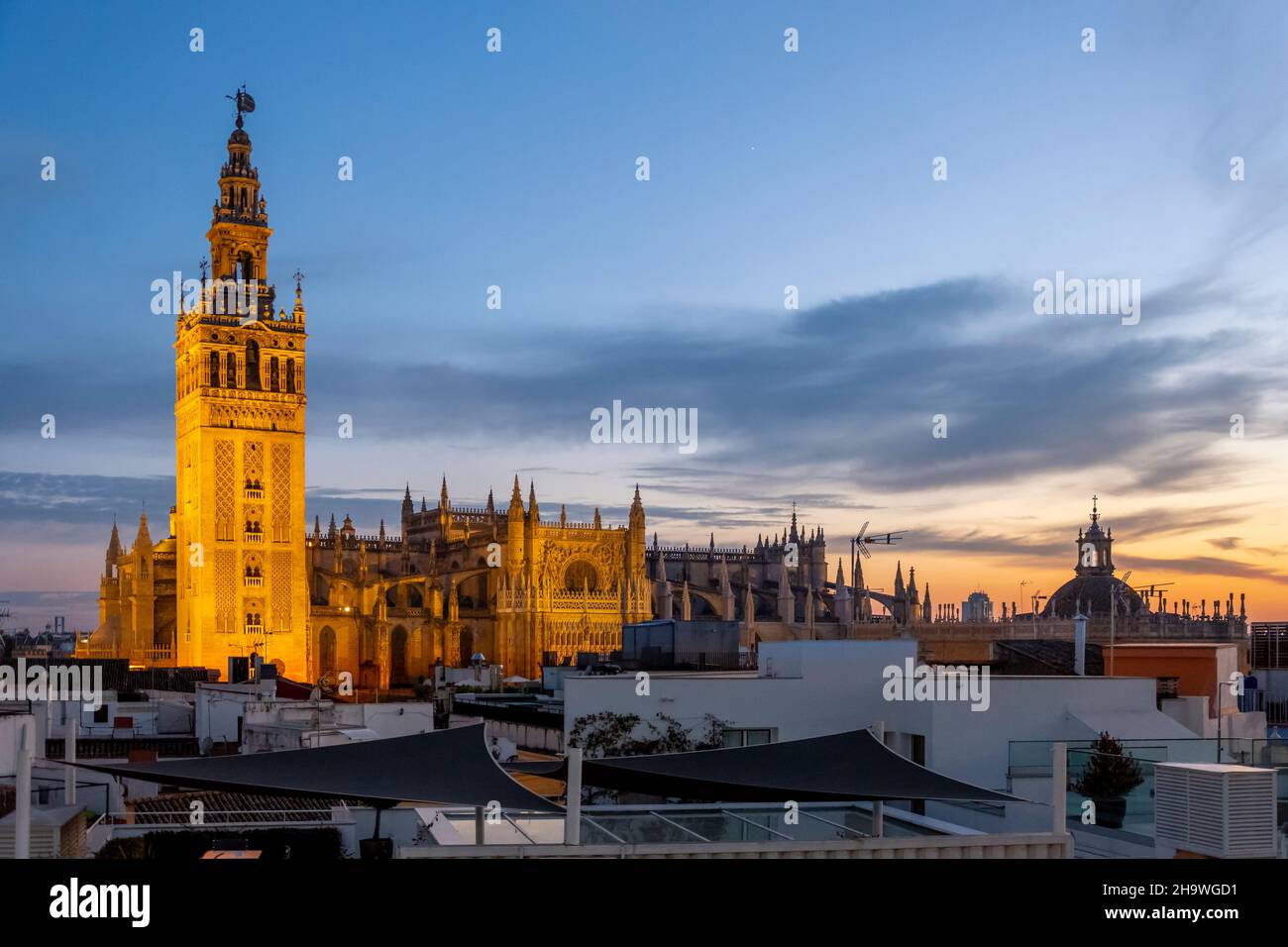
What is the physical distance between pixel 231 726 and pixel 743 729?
53.5 ft

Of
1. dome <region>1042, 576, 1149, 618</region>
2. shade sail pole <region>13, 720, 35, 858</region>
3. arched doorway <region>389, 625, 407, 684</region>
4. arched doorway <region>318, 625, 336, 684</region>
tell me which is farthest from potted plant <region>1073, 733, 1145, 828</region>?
dome <region>1042, 576, 1149, 618</region>

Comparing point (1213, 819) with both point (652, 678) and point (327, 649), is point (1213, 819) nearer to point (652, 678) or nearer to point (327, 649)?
point (652, 678)

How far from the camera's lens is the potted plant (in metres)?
17.4

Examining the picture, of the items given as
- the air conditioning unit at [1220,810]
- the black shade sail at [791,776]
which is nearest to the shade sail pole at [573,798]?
the black shade sail at [791,776]

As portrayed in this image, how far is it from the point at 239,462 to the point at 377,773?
63979 mm

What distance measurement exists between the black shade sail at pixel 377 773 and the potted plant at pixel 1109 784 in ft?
22.9

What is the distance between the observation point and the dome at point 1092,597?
313 feet

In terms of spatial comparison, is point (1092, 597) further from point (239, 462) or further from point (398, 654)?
point (239, 462)

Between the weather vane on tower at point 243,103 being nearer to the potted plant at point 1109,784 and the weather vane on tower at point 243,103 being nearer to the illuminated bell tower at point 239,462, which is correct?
the illuminated bell tower at point 239,462

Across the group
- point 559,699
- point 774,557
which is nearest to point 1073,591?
point 774,557

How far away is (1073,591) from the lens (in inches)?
3893

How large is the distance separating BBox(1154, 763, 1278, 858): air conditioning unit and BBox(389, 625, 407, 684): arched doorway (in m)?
67.5

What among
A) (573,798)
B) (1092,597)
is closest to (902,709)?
(573,798)

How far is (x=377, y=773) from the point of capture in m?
14.7
